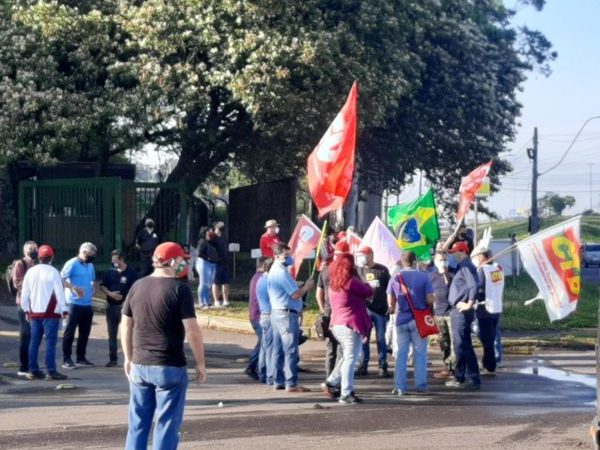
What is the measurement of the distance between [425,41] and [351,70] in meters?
4.47

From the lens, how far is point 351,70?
79.7 ft

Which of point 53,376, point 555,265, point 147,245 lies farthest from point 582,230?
point 53,376

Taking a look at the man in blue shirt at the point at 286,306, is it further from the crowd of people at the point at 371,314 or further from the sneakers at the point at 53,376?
the sneakers at the point at 53,376

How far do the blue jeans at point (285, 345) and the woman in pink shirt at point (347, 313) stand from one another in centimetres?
80

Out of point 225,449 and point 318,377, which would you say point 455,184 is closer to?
point 318,377

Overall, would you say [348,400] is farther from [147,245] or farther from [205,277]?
[147,245]

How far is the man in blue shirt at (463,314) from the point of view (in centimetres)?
1364

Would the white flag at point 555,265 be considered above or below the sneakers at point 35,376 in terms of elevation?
above

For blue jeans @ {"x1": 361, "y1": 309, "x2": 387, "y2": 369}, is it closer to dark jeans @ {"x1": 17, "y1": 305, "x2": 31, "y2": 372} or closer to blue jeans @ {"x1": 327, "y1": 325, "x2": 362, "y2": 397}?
blue jeans @ {"x1": 327, "y1": 325, "x2": 362, "y2": 397}

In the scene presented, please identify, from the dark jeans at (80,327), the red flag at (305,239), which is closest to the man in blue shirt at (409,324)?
the red flag at (305,239)

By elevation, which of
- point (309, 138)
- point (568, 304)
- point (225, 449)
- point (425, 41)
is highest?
point (425, 41)

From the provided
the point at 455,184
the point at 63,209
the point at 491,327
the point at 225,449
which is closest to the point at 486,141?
the point at 455,184

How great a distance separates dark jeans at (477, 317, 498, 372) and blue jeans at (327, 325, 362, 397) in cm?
281

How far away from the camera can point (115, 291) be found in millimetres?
15820
